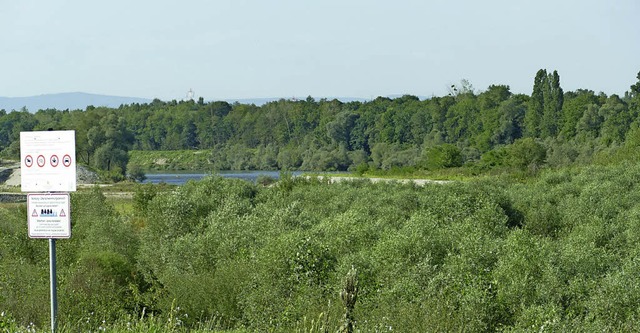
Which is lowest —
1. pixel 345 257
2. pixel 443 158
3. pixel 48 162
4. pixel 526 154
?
pixel 345 257

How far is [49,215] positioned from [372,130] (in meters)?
141

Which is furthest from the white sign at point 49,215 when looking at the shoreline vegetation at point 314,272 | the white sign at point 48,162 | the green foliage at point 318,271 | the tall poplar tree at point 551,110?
the tall poplar tree at point 551,110

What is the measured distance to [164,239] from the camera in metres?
37.9

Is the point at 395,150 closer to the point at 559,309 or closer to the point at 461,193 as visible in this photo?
the point at 461,193

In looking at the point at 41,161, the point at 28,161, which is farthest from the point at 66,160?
the point at 28,161

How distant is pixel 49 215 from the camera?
37.8 ft

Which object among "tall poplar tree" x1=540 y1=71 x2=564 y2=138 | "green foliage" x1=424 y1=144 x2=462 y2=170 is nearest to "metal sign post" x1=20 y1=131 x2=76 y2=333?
"green foliage" x1=424 y1=144 x2=462 y2=170

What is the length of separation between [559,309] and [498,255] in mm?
6230

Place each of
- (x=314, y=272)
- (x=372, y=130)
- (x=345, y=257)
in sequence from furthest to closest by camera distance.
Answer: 1. (x=372, y=130)
2. (x=345, y=257)
3. (x=314, y=272)

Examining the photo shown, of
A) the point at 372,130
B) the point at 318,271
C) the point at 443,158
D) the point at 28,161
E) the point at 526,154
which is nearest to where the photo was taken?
the point at 28,161

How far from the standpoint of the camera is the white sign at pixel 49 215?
11.5 metres

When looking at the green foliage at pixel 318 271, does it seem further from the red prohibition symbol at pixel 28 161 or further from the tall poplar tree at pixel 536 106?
the tall poplar tree at pixel 536 106

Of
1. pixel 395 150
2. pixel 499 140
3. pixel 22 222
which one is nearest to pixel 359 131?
pixel 395 150

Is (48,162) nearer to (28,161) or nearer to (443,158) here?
(28,161)
